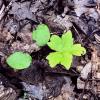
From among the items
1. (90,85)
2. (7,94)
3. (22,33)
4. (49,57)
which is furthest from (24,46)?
(90,85)

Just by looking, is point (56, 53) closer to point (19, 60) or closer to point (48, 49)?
point (48, 49)

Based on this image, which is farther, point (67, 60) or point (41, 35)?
point (41, 35)

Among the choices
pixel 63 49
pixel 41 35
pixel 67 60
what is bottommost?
pixel 67 60

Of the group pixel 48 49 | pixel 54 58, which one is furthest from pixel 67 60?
pixel 48 49

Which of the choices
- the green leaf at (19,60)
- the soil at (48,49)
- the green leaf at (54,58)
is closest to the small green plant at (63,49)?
the green leaf at (54,58)

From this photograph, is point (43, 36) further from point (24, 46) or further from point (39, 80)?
point (39, 80)

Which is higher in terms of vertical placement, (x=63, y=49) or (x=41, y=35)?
(x=41, y=35)

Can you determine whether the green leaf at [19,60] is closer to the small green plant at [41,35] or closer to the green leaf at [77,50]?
the small green plant at [41,35]

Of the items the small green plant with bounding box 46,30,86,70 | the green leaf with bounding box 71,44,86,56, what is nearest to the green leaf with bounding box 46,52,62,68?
the small green plant with bounding box 46,30,86,70
